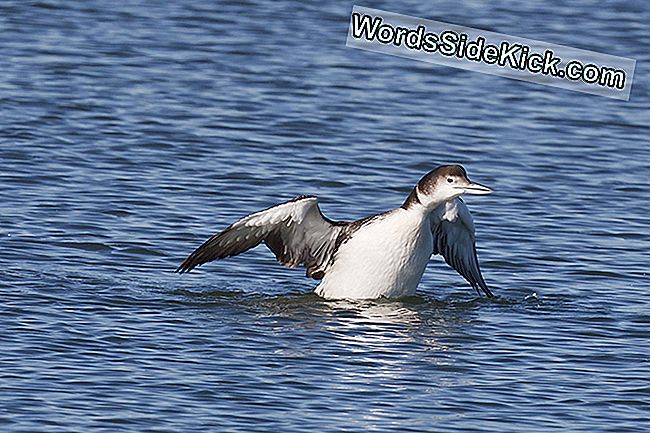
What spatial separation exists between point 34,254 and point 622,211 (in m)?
5.55

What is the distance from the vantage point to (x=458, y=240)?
1249 centimetres

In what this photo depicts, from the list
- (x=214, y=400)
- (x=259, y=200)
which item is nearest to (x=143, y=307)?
(x=214, y=400)

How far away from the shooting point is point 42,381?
9.58 meters

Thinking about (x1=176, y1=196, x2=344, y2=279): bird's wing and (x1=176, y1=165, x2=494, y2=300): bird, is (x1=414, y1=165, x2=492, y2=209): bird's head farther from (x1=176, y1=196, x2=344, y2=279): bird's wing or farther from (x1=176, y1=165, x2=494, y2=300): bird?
(x1=176, y1=196, x2=344, y2=279): bird's wing

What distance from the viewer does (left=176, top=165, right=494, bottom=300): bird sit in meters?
11.6

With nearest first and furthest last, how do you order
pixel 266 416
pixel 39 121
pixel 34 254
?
pixel 266 416 → pixel 34 254 → pixel 39 121

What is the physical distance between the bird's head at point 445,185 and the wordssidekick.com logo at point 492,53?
31.4ft

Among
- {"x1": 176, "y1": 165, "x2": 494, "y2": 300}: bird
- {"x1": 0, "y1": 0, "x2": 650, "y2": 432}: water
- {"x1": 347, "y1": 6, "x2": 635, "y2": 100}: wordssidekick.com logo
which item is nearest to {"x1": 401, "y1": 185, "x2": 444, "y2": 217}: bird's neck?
{"x1": 176, "y1": 165, "x2": 494, "y2": 300}: bird

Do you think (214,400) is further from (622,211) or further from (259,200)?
(622,211)

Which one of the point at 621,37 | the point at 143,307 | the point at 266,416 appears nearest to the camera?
the point at 266,416

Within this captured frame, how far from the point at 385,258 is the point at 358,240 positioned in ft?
0.81

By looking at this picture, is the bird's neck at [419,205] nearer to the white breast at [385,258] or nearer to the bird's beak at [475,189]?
the white breast at [385,258]

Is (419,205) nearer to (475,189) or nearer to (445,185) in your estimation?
(445,185)

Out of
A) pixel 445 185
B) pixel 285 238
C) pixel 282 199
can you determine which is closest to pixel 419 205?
pixel 445 185
